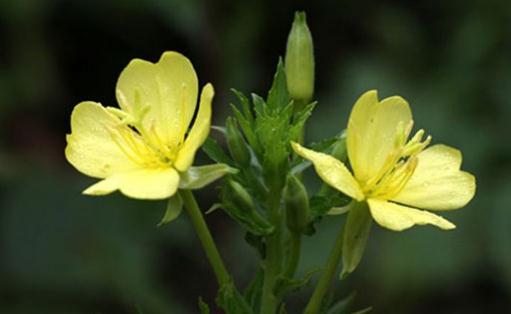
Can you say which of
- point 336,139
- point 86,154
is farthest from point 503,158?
point 86,154

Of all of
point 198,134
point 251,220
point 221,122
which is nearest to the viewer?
point 198,134

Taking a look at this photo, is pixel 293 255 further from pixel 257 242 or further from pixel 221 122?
pixel 221 122

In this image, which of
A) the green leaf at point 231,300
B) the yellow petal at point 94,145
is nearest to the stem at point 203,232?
the green leaf at point 231,300

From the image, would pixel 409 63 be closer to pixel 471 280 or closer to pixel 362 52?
pixel 362 52

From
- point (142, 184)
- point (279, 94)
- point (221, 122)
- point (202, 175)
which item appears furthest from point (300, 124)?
point (221, 122)

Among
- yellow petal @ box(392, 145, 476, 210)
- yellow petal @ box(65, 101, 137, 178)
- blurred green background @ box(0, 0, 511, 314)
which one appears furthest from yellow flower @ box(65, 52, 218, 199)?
blurred green background @ box(0, 0, 511, 314)

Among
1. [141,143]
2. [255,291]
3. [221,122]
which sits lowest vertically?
[221,122]

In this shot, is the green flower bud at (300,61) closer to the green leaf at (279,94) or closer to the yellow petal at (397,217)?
the green leaf at (279,94)
